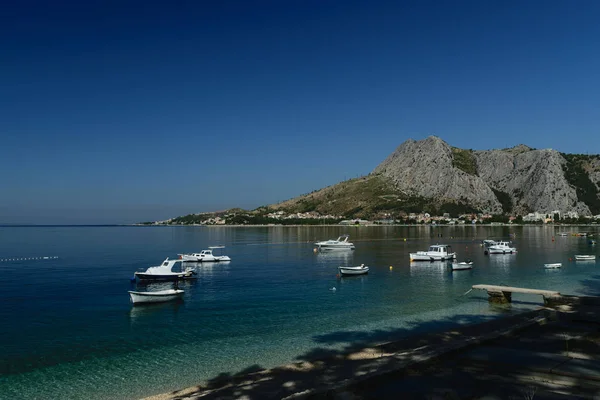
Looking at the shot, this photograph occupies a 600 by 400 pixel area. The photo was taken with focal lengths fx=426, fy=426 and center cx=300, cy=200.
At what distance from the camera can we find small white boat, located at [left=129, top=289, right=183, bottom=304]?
127ft

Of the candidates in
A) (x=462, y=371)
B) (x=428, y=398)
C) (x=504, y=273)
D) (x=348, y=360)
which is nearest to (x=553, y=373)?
(x=462, y=371)

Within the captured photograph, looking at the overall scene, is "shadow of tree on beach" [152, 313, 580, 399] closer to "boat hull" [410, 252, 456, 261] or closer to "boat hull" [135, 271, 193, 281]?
"boat hull" [135, 271, 193, 281]

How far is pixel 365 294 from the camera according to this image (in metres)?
44.4

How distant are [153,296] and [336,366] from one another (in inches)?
998

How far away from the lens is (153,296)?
39.7 meters

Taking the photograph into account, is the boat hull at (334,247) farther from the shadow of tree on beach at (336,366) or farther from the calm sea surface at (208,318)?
the shadow of tree on beach at (336,366)

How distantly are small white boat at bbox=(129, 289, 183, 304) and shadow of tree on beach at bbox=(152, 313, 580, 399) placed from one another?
743 inches

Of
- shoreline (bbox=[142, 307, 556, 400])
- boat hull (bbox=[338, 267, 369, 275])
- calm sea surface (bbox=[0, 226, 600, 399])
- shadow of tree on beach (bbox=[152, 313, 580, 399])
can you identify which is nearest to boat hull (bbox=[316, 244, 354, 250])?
calm sea surface (bbox=[0, 226, 600, 399])

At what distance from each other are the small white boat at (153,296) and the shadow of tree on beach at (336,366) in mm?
18873

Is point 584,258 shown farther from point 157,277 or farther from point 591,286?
point 157,277

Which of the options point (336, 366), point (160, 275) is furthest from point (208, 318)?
point (160, 275)

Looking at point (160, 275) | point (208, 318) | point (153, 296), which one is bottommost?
point (208, 318)

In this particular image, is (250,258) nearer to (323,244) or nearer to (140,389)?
(323,244)

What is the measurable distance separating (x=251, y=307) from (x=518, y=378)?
2572cm
